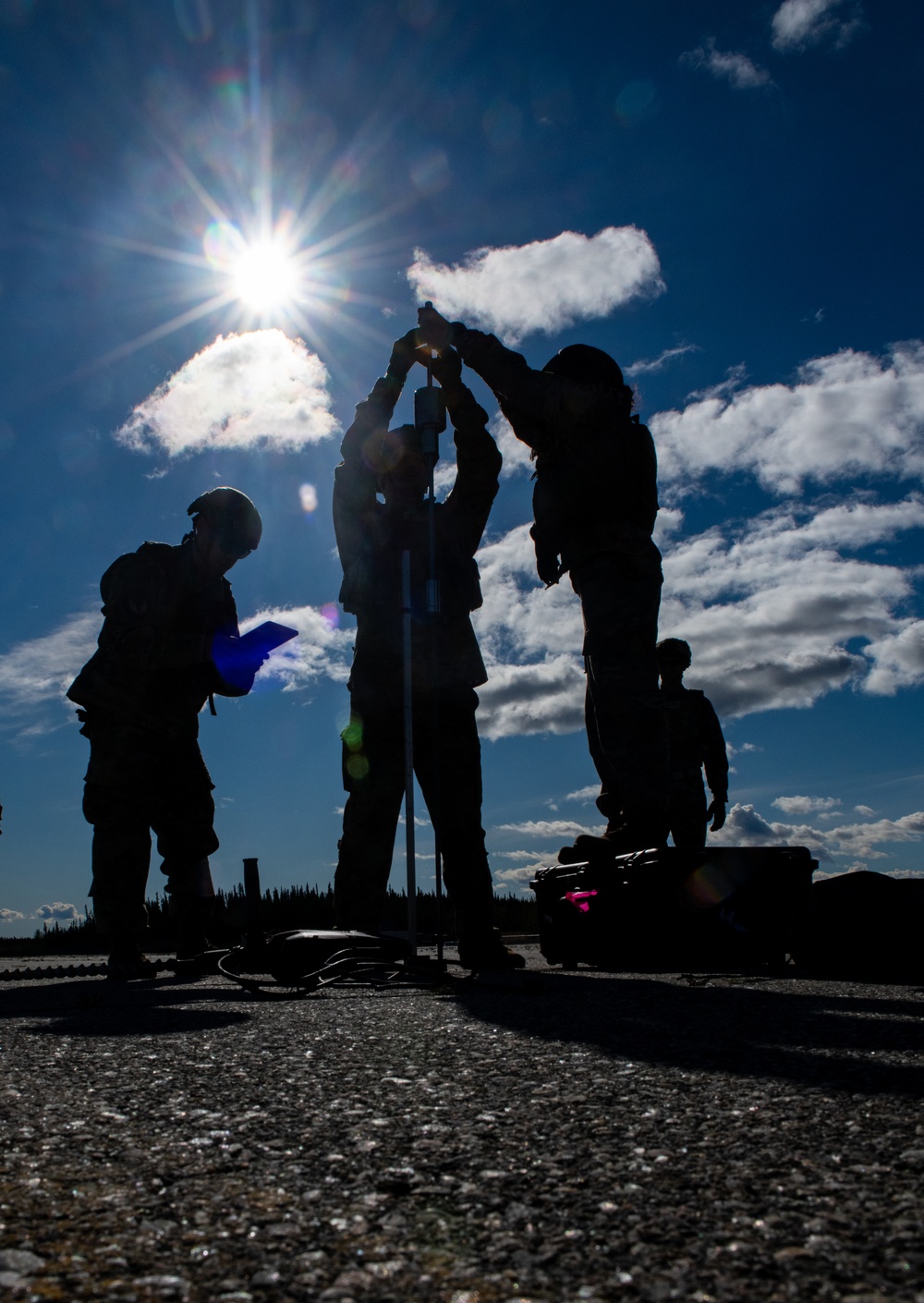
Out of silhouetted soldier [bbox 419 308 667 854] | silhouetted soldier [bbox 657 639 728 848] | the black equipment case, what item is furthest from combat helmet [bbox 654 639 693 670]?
the black equipment case

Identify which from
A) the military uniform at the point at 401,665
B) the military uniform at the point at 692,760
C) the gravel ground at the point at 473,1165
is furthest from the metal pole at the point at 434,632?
the military uniform at the point at 692,760

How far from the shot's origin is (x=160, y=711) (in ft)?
17.2

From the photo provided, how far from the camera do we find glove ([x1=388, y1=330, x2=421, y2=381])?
5188 millimetres

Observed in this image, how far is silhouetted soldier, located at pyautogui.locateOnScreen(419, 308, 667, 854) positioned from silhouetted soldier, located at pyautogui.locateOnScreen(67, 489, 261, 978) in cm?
182

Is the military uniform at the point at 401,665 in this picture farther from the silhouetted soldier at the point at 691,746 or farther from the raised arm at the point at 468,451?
the silhouetted soldier at the point at 691,746

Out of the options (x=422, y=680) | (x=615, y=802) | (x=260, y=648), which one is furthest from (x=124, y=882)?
(x=615, y=802)

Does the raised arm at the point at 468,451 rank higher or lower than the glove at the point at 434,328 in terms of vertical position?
lower

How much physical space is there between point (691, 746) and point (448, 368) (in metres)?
5.92

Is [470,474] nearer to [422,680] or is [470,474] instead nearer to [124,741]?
[422,680]

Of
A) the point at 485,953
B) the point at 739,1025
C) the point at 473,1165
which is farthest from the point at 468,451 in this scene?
the point at 473,1165

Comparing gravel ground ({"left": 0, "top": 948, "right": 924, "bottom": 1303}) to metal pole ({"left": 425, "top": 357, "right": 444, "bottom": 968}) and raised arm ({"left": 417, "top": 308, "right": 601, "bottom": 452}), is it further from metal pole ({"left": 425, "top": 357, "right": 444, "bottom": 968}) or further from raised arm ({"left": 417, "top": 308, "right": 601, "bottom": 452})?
raised arm ({"left": 417, "top": 308, "right": 601, "bottom": 452})

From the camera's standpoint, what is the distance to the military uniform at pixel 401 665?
4.78 metres

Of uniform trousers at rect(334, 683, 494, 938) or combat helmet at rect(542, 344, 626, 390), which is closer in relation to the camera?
uniform trousers at rect(334, 683, 494, 938)

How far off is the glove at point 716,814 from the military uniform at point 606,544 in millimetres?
5164
